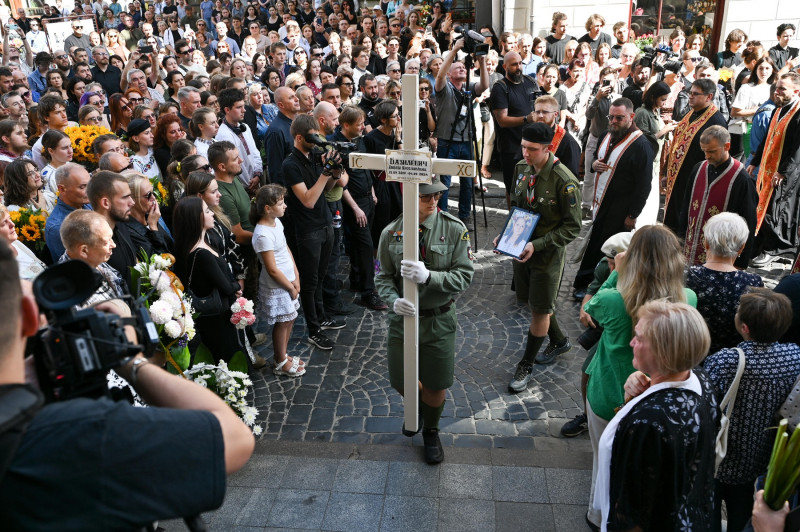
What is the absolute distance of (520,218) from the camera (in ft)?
16.7

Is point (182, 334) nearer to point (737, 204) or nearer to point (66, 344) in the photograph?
point (66, 344)

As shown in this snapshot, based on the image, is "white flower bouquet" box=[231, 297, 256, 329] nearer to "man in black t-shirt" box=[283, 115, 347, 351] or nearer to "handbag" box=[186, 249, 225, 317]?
"handbag" box=[186, 249, 225, 317]

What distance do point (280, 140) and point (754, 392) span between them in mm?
4738

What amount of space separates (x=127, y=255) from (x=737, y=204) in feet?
16.5

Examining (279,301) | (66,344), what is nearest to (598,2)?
(279,301)

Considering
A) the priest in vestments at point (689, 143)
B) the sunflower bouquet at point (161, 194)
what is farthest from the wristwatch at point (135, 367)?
the priest in vestments at point (689, 143)

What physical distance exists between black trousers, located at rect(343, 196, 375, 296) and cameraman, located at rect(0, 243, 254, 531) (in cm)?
495

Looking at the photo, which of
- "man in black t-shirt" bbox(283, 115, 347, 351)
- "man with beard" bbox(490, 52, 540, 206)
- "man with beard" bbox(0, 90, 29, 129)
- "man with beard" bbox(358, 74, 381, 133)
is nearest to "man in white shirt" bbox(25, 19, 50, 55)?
"man with beard" bbox(0, 90, 29, 129)

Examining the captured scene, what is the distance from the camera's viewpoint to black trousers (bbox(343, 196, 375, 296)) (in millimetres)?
6414

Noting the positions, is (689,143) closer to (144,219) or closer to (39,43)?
(144,219)

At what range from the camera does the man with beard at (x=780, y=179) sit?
666 cm

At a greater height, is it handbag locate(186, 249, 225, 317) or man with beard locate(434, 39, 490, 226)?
man with beard locate(434, 39, 490, 226)

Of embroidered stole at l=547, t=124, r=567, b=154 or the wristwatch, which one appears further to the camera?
embroidered stole at l=547, t=124, r=567, b=154

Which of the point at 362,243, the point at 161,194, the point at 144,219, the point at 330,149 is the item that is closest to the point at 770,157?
the point at 362,243
